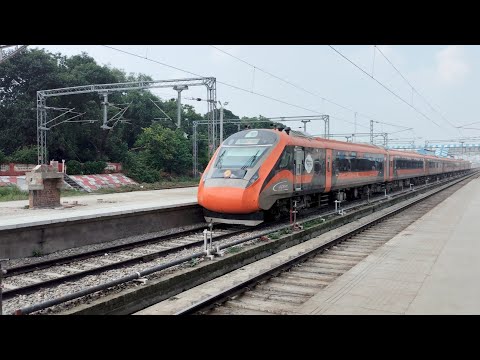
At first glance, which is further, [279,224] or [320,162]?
[320,162]

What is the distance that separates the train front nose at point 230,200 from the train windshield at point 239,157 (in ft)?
2.68

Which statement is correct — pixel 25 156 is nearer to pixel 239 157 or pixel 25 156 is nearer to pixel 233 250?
pixel 239 157

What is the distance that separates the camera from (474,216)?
1502 centimetres

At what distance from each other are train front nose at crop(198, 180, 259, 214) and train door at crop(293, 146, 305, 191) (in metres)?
2.36

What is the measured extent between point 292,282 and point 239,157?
211 inches

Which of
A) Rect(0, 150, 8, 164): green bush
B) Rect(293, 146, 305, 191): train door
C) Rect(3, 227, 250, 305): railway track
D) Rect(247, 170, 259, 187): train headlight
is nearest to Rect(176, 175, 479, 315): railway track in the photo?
Rect(293, 146, 305, 191): train door

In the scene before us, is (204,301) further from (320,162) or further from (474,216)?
(474,216)

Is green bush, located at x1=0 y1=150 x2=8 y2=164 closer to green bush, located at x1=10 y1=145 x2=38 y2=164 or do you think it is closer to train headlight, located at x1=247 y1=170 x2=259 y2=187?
green bush, located at x1=10 y1=145 x2=38 y2=164

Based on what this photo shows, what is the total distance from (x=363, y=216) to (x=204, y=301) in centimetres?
1170

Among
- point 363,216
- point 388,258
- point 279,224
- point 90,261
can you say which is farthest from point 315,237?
point 90,261

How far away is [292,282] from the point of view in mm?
7441
